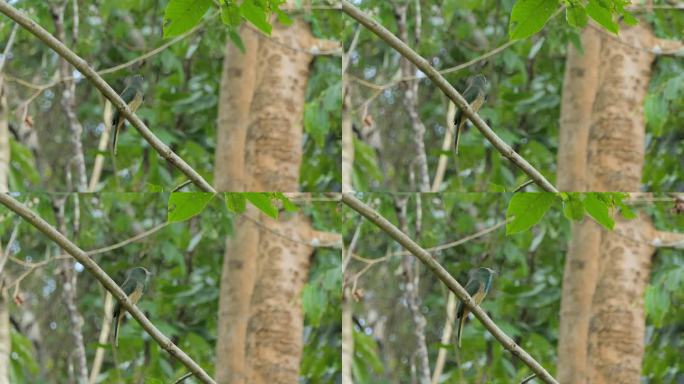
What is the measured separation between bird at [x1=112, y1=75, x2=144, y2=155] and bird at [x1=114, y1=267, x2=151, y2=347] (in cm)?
36

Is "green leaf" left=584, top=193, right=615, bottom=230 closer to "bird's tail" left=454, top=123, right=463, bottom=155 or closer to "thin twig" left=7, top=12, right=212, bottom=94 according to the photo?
"bird's tail" left=454, top=123, right=463, bottom=155

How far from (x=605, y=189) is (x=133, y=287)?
138cm

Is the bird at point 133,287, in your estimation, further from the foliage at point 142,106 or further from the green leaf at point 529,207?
the green leaf at point 529,207

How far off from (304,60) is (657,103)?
1.04m

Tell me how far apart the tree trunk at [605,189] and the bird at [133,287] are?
1.21 m

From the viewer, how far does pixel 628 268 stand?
3023 millimetres

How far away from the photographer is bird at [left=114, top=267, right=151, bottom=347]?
9.59 feet

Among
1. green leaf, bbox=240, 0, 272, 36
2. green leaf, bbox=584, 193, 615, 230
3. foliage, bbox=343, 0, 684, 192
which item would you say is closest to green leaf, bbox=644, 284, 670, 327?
foliage, bbox=343, 0, 684, 192

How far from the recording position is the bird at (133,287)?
2.92 metres


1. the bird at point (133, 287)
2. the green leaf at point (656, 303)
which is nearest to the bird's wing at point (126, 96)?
the bird at point (133, 287)

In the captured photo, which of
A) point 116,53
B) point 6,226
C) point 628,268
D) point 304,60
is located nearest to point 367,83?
point 304,60

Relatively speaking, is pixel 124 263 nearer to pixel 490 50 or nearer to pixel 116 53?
pixel 116 53

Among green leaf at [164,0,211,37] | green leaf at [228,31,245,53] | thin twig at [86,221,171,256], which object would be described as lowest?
thin twig at [86,221,171,256]

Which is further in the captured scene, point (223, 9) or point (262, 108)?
point (262, 108)
